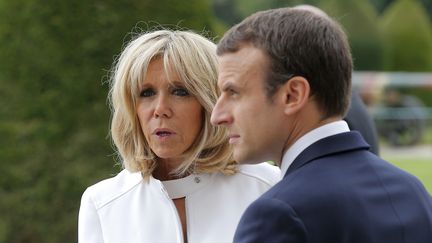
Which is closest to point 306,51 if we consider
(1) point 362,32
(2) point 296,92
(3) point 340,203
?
(2) point 296,92

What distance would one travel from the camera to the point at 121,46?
6.28 m

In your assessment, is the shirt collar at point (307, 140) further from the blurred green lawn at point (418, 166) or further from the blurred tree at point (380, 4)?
the blurred tree at point (380, 4)

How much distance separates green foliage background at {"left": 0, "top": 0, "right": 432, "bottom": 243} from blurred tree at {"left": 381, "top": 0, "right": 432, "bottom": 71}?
24589mm

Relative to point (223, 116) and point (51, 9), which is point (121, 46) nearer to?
point (51, 9)

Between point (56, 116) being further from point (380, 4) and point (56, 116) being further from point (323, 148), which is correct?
point (380, 4)

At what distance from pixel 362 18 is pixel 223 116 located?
26.5 m

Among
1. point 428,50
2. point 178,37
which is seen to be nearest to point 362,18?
point 428,50

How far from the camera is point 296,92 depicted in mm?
2023

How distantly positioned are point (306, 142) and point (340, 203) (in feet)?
0.58

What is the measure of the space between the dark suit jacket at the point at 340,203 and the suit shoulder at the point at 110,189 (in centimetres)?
103

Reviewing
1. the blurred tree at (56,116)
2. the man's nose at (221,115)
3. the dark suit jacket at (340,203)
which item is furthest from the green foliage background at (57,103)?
the dark suit jacket at (340,203)

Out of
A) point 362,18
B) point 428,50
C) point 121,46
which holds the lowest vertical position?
point 428,50

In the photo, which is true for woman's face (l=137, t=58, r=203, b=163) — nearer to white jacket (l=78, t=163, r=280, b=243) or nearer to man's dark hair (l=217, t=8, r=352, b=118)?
white jacket (l=78, t=163, r=280, b=243)

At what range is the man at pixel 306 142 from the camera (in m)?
1.95
